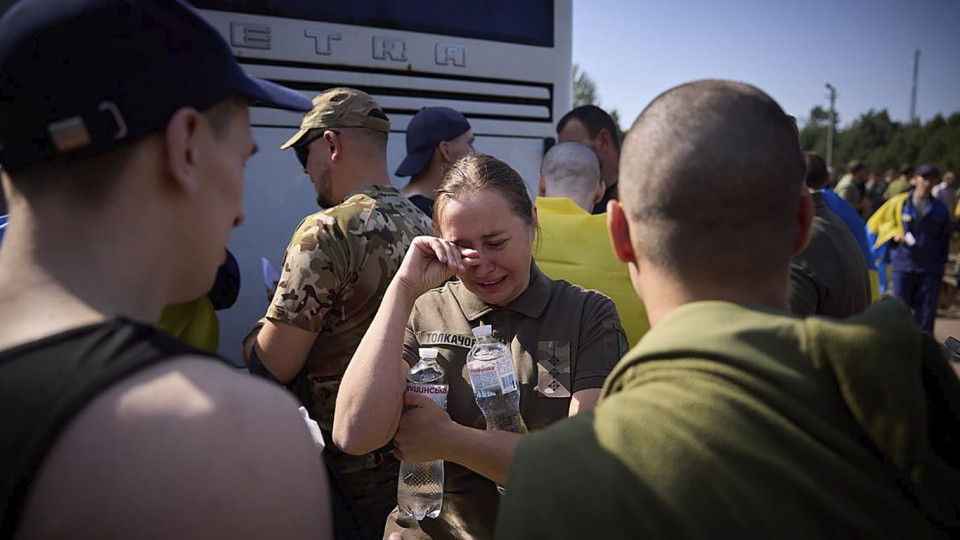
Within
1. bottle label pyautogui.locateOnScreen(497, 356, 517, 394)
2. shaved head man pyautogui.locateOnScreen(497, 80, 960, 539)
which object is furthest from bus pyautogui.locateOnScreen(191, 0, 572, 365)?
shaved head man pyautogui.locateOnScreen(497, 80, 960, 539)

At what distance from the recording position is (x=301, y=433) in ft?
3.11

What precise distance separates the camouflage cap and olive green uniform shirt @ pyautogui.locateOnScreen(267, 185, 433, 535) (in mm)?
490

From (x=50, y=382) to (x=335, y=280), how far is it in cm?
170

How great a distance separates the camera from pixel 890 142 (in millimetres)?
49781

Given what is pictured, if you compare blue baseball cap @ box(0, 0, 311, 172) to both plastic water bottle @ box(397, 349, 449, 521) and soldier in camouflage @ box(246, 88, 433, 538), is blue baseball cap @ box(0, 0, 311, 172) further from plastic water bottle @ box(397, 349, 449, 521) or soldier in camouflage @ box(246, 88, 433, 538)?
soldier in camouflage @ box(246, 88, 433, 538)

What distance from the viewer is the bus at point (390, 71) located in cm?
400

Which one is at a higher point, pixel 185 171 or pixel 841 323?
pixel 185 171

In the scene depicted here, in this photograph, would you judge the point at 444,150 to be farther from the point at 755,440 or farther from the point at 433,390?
the point at 755,440

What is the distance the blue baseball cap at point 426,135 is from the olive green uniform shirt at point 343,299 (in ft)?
4.14

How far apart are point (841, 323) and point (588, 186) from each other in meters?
2.57

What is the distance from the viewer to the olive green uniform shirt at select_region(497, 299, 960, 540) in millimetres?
969

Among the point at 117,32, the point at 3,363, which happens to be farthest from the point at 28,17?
the point at 3,363

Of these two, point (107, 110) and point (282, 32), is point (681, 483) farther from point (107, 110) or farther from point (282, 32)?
point (282, 32)

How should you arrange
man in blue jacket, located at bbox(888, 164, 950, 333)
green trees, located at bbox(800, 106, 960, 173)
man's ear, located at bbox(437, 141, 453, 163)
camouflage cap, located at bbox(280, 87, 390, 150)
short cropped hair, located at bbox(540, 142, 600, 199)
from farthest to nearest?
green trees, located at bbox(800, 106, 960, 173) < man in blue jacket, located at bbox(888, 164, 950, 333) < man's ear, located at bbox(437, 141, 453, 163) < short cropped hair, located at bbox(540, 142, 600, 199) < camouflage cap, located at bbox(280, 87, 390, 150)
